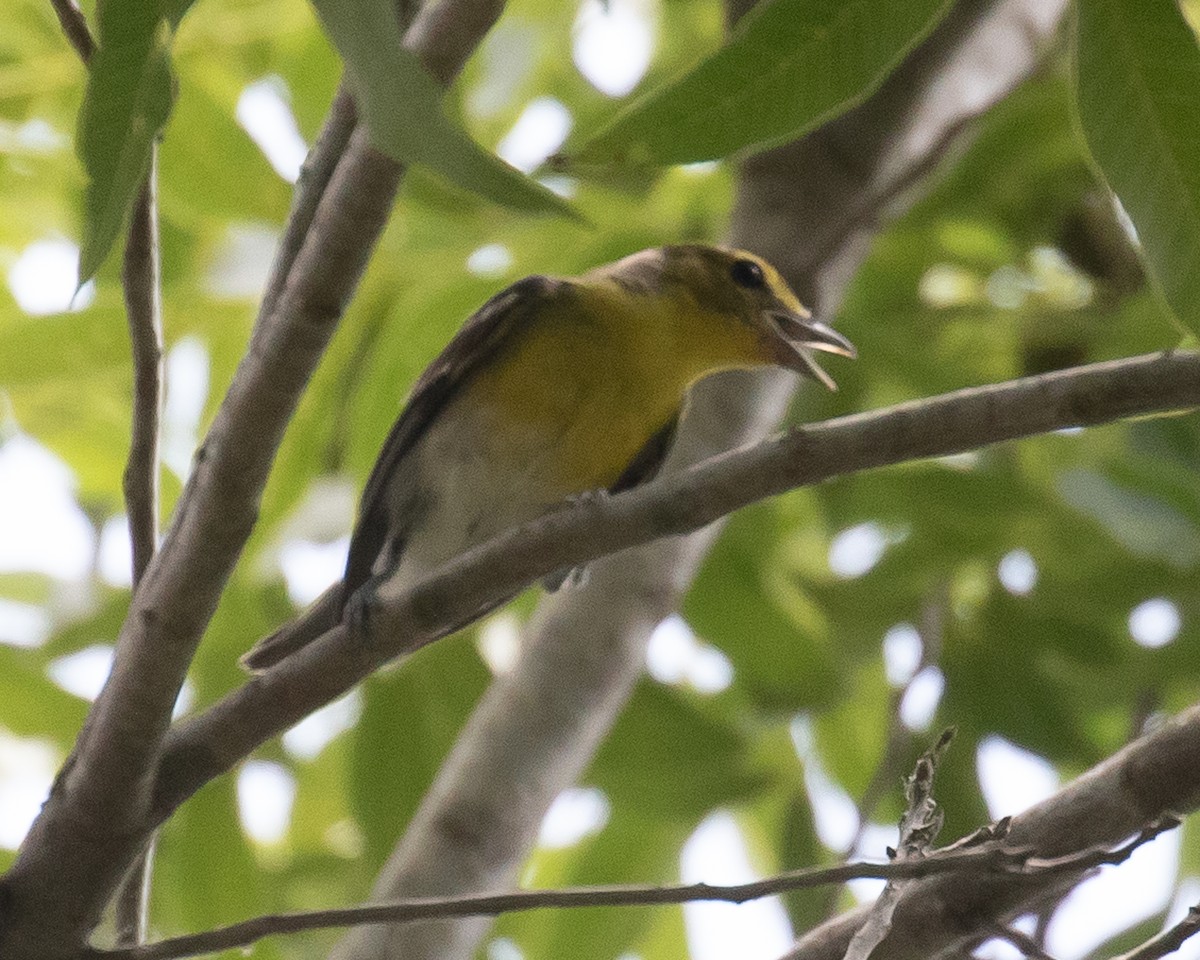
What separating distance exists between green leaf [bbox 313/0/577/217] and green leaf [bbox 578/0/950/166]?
1.89ft

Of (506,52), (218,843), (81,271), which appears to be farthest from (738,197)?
(81,271)

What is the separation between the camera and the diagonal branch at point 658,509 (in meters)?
A: 2.01

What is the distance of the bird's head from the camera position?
13.5ft

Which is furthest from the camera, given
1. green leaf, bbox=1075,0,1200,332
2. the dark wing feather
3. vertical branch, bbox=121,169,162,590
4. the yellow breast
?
the dark wing feather

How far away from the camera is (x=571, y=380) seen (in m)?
4.42

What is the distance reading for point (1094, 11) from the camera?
5.89 feet

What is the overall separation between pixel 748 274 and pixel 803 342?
0.24 m

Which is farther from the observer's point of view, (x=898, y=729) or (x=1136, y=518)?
(x=1136, y=518)

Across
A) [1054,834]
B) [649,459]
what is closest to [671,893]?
[1054,834]

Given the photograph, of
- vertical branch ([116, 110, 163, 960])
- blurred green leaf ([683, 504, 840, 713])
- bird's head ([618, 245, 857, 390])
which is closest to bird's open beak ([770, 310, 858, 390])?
bird's head ([618, 245, 857, 390])

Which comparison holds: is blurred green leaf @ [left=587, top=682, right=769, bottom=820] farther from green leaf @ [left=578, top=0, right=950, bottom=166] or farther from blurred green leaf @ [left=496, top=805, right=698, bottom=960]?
green leaf @ [left=578, top=0, right=950, bottom=166]

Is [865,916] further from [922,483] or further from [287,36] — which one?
[287,36]

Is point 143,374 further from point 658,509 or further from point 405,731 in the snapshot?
point 405,731

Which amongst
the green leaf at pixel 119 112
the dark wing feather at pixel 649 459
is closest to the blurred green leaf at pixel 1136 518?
the dark wing feather at pixel 649 459
